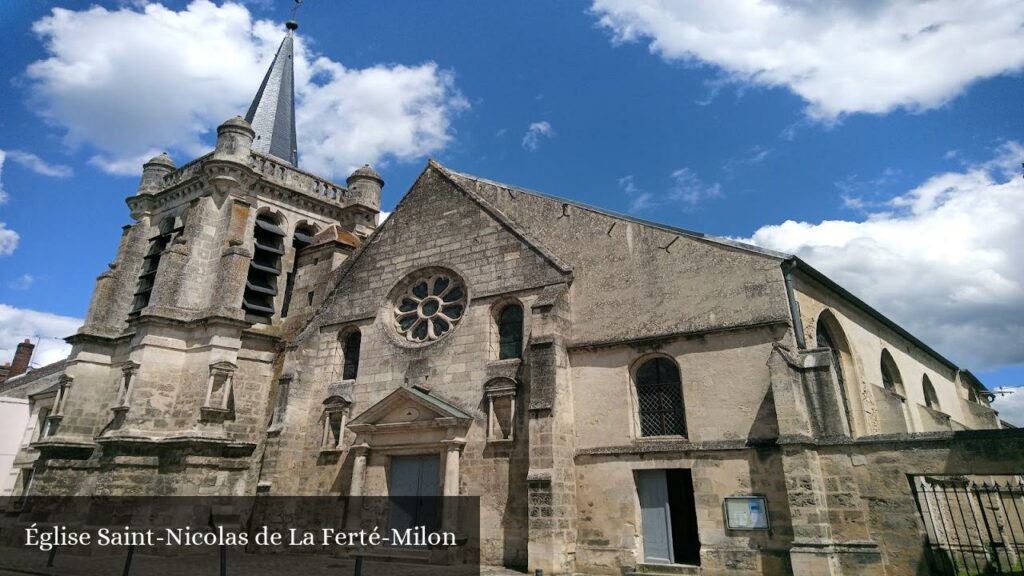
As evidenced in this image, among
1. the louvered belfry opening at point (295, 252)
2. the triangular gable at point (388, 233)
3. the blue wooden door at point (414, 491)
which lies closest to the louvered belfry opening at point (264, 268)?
the louvered belfry opening at point (295, 252)

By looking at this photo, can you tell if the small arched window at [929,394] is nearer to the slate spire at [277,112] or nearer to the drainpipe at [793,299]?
the drainpipe at [793,299]

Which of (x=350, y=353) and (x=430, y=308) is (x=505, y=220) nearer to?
(x=430, y=308)

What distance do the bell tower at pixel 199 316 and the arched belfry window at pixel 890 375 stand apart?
16.1 metres

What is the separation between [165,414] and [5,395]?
62.6ft

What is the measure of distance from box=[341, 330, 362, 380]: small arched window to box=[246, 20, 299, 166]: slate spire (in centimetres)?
1018

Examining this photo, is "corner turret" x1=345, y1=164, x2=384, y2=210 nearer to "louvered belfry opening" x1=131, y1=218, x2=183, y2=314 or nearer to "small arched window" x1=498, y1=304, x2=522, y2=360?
"louvered belfry opening" x1=131, y1=218, x2=183, y2=314

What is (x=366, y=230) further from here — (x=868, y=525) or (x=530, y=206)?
(x=868, y=525)

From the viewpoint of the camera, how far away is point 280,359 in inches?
721

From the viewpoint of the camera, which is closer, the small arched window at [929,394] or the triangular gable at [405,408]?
the triangular gable at [405,408]

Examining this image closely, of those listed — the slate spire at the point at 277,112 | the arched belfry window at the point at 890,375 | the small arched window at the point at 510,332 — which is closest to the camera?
the small arched window at the point at 510,332

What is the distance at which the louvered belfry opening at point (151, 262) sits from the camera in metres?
20.2

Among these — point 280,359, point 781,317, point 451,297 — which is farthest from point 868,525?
point 280,359

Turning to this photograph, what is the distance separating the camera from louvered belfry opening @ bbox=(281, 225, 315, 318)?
20.0m

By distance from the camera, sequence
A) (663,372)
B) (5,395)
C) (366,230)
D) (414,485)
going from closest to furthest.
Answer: (663,372) → (414,485) → (366,230) → (5,395)
